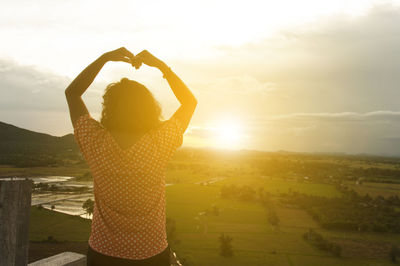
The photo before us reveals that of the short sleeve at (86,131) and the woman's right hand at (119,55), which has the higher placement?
the woman's right hand at (119,55)

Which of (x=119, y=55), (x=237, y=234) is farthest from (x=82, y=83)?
(x=237, y=234)

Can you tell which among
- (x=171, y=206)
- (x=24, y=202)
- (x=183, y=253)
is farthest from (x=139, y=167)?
(x=171, y=206)

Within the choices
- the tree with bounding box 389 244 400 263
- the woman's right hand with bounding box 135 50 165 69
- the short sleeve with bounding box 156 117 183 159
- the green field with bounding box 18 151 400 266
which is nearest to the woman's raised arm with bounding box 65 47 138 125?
the woman's right hand with bounding box 135 50 165 69

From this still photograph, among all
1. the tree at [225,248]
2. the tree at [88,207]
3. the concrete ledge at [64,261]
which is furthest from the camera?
the tree at [88,207]

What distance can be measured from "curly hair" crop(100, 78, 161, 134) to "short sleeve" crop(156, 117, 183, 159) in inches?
3.2

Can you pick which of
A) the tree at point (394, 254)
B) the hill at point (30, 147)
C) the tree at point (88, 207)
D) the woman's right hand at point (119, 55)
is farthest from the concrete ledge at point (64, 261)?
the hill at point (30, 147)

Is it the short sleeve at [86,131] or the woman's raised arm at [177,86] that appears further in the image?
the woman's raised arm at [177,86]

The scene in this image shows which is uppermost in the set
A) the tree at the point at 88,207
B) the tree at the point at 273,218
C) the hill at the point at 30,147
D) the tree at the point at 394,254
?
the hill at the point at 30,147

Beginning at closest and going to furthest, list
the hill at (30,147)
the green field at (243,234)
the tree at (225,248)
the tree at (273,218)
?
1. the green field at (243,234)
2. the tree at (225,248)
3. the tree at (273,218)
4. the hill at (30,147)

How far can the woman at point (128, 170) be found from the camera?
2133 millimetres

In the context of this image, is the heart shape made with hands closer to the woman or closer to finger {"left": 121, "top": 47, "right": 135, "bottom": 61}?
finger {"left": 121, "top": 47, "right": 135, "bottom": 61}

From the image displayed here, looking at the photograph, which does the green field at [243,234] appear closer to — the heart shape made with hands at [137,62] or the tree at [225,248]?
the tree at [225,248]

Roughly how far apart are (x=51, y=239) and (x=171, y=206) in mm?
24440

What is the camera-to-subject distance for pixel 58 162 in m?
91.0
